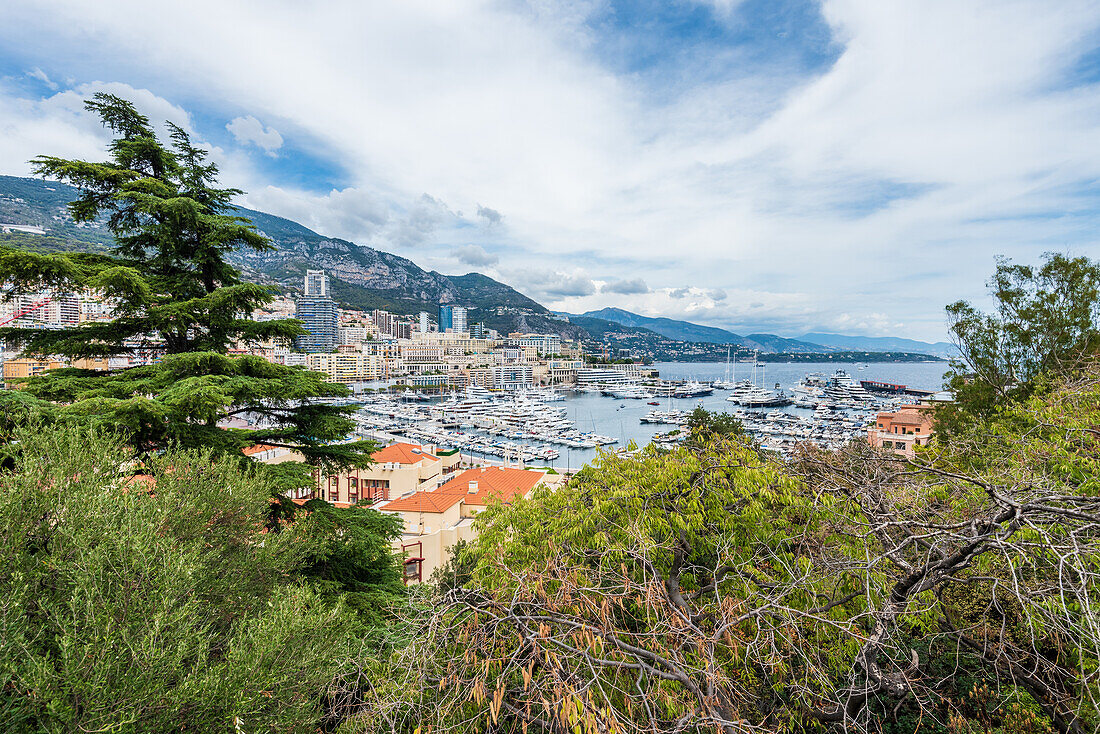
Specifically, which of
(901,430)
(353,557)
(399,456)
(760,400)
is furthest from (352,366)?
(353,557)

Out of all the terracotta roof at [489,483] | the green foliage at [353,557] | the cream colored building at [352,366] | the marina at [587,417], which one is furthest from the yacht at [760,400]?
the cream colored building at [352,366]

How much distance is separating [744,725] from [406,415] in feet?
171

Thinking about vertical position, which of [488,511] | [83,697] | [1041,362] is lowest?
[488,511]

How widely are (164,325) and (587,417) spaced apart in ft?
170

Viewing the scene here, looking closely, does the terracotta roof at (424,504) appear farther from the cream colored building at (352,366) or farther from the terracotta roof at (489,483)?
the cream colored building at (352,366)

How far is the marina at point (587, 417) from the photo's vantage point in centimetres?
3678

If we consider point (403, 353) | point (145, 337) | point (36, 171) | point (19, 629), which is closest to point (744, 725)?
point (19, 629)

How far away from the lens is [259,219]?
148125 millimetres

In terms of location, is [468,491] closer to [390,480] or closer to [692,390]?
[390,480]

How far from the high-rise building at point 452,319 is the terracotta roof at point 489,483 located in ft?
405

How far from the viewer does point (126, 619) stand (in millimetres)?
2289

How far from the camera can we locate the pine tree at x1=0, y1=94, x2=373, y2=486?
481 cm

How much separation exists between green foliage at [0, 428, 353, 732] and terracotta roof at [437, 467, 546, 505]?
406 inches

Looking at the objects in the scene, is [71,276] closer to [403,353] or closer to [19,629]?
[19,629]
